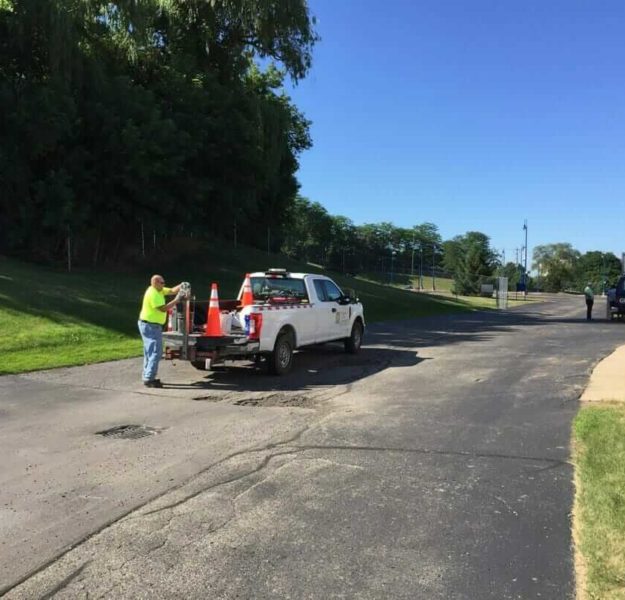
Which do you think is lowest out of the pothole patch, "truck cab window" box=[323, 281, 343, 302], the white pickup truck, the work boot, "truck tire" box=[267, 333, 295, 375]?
the pothole patch

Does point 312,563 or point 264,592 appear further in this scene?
point 312,563

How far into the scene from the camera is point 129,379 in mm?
11164

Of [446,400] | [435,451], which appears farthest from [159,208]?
[435,451]

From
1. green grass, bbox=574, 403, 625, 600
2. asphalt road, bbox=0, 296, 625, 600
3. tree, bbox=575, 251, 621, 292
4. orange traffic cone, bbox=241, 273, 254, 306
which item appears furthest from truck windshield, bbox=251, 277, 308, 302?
tree, bbox=575, 251, 621, 292

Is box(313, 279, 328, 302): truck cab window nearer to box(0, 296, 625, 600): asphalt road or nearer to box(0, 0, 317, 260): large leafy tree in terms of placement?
box(0, 296, 625, 600): asphalt road

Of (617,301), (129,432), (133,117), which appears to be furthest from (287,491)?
(617,301)

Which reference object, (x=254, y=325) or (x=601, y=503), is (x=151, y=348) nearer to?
(x=254, y=325)

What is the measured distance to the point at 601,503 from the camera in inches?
190

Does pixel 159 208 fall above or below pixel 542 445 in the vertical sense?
above

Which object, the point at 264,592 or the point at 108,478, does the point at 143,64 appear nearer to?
the point at 108,478

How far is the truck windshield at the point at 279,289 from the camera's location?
1318 centimetres

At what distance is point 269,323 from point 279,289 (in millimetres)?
2202

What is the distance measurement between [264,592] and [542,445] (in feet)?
13.8

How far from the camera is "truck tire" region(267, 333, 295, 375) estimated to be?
11453 millimetres
